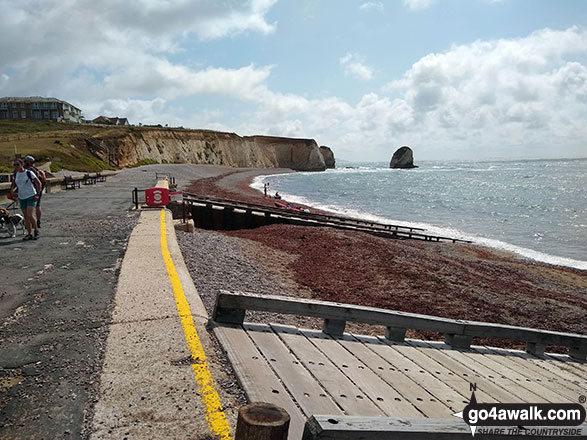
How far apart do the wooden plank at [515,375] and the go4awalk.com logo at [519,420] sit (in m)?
2.21

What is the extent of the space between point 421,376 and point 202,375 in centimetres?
225

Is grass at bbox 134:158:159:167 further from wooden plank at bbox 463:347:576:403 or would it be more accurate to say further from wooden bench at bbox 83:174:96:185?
wooden plank at bbox 463:347:576:403

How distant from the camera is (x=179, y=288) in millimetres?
5918

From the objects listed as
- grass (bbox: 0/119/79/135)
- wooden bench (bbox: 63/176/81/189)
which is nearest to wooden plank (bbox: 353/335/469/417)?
wooden bench (bbox: 63/176/81/189)

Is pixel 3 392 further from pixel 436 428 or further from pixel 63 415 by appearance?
pixel 436 428

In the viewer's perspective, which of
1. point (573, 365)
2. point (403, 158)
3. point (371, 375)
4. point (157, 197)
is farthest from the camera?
point (403, 158)

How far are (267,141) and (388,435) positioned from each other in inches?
6249

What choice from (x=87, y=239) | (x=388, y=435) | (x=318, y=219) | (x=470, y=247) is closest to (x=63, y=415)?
(x=388, y=435)

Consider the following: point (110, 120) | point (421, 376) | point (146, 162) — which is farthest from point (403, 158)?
point (421, 376)

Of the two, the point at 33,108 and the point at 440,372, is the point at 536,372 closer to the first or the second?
the point at 440,372

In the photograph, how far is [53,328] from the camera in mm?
4711

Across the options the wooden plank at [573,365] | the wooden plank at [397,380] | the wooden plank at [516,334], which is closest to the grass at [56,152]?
the wooden plank at [397,380]

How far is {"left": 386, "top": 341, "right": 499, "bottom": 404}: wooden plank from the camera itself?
13.6 ft

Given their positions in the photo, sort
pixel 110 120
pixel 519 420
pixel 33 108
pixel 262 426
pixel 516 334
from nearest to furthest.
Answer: pixel 262 426 < pixel 519 420 < pixel 516 334 < pixel 33 108 < pixel 110 120
